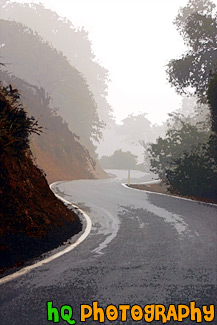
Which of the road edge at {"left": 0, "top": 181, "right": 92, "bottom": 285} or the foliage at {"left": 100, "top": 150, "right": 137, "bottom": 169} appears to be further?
the foliage at {"left": 100, "top": 150, "right": 137, "bottom": 169}

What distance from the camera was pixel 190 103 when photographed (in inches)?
4921

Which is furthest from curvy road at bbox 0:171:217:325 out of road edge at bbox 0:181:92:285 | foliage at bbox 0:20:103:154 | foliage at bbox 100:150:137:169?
foliage at bbox 100:150:137:169

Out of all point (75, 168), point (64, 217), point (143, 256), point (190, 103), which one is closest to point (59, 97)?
point (75, 168)

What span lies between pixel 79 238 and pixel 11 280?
3.51 m

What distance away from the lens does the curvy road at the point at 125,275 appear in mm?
4168

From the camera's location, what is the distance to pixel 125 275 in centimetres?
558

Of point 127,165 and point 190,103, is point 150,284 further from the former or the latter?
point 190,103

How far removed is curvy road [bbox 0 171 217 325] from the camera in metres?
4.17

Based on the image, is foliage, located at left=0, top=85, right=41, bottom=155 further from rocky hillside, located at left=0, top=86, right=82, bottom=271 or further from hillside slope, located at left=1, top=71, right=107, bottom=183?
hillside slope, located at left=1, top=71, right=107, bottom=183

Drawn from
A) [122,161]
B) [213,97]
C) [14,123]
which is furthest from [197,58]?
[122,161]

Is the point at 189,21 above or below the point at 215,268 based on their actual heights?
above

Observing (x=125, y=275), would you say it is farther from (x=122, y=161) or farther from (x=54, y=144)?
(x=122, y=161)

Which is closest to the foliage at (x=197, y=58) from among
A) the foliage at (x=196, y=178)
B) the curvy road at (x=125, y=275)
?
the foliage at (x=196, y=178)

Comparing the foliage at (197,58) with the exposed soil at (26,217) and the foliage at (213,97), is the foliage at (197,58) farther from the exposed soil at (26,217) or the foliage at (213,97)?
the exposed soil at (26,217)
